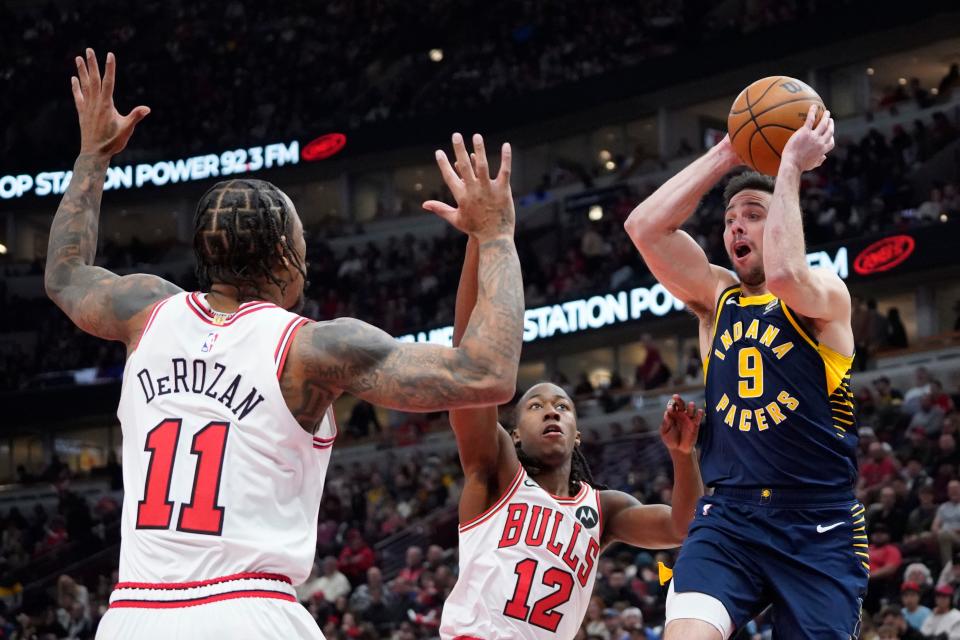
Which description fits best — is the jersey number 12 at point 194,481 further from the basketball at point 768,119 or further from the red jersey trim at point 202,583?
the basketball at point 768,119

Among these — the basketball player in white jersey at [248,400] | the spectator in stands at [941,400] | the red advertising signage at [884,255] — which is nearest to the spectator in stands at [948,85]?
the red advertising signage at [884,255]

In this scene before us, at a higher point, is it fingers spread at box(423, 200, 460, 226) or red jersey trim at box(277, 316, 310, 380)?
fingers spread at box(423, 200, 460, 226)

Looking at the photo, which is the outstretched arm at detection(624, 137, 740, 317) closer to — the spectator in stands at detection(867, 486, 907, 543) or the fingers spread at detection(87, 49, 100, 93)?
the fingers spread at detection(87, 49, 100, 93)

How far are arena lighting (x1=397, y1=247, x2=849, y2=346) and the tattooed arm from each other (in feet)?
60.2

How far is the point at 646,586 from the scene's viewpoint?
13805 millimetres

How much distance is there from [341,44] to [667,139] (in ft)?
33.5

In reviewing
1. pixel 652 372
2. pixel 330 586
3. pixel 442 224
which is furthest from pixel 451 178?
pixel 442 224

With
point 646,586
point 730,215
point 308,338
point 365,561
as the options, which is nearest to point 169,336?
point 308,338

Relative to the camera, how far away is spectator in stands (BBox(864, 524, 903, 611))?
40.2 feet

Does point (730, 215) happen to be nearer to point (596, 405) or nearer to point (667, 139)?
point (596, 405)

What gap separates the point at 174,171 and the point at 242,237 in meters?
30.9

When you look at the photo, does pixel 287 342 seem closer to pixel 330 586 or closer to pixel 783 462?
pixel 783 462

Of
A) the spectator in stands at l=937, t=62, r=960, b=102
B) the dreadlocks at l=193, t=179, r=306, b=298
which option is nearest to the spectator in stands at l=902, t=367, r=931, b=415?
the spectator in stands at l=937, t=62, r=960, b=102

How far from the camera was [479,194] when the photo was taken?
11.3 ft
